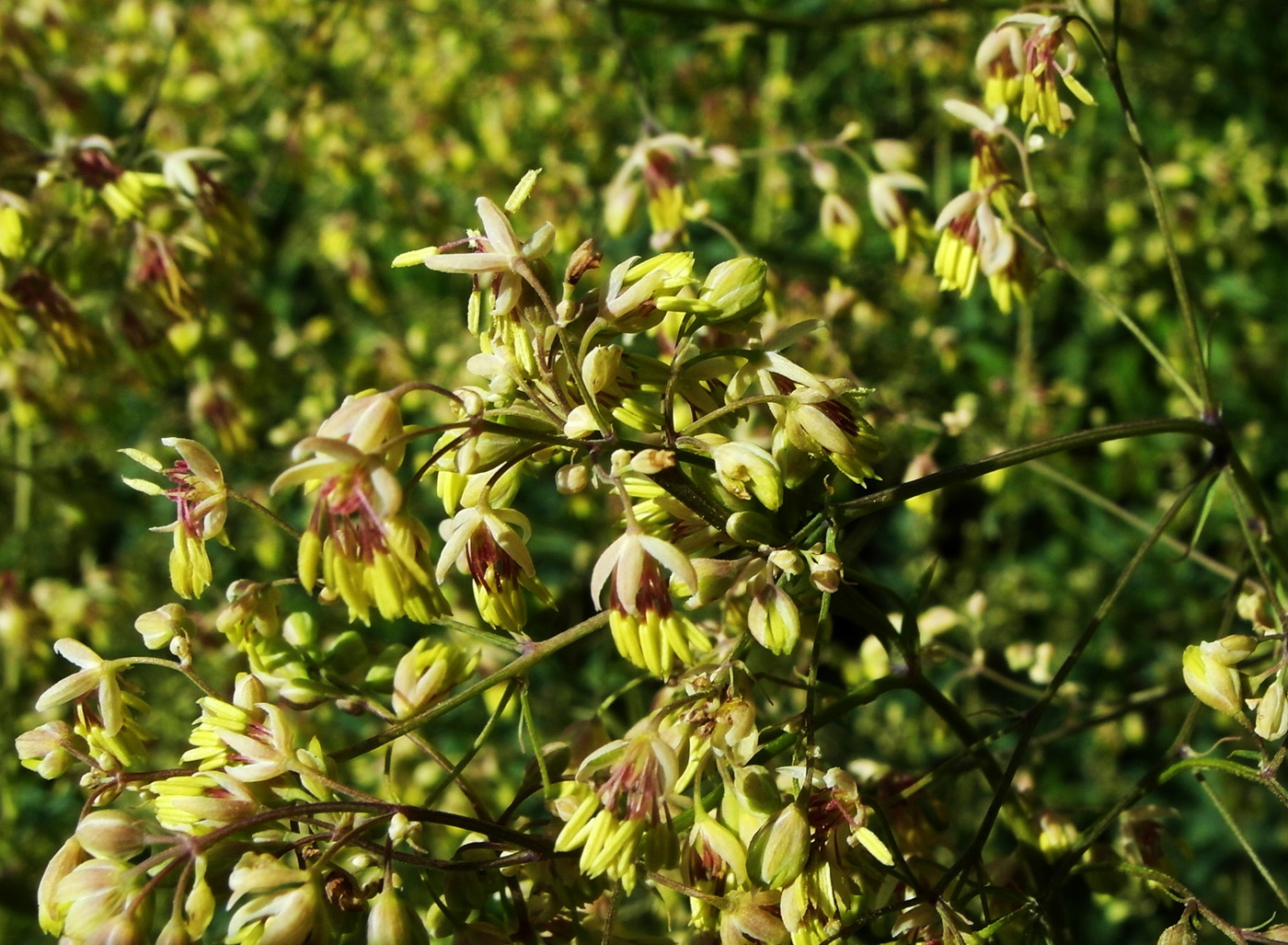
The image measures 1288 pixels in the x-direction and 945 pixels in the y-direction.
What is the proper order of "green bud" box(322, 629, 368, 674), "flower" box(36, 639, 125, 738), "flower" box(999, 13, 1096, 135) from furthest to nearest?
"flower" box(999, 13, 1096, 135), "green bud" box(322, 629, 368, 674), "flower" box(36, 639, 125, 738)

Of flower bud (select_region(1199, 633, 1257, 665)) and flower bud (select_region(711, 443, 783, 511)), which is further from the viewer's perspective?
flower bud (select_region(1199, 633, 1257, 665))

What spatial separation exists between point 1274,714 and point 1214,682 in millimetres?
56

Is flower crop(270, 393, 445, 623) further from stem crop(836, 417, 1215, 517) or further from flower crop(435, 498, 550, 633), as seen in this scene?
stem crop(836, 417, 1215, 517)

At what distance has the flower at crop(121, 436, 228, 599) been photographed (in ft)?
3.47

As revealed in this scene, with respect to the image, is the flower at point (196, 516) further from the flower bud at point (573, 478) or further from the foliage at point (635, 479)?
the flower bud at point (573, 478)

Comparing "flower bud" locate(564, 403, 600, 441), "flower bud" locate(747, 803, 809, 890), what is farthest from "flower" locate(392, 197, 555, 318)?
"flower bud" locate(747, 803, 809, 890)

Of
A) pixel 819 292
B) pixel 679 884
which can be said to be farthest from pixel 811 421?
pixel 819 292

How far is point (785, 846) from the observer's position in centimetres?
94

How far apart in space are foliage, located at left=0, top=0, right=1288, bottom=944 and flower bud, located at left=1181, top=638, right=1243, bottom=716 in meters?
0.01

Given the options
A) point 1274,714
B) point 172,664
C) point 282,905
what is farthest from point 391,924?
point 1274,714

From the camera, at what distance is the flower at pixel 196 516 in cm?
106

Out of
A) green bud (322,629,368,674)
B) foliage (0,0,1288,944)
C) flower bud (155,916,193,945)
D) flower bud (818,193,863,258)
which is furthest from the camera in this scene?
flower bud (818,193,863,258)

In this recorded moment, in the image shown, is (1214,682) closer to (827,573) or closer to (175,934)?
(827,573)

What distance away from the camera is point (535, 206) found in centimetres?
278
